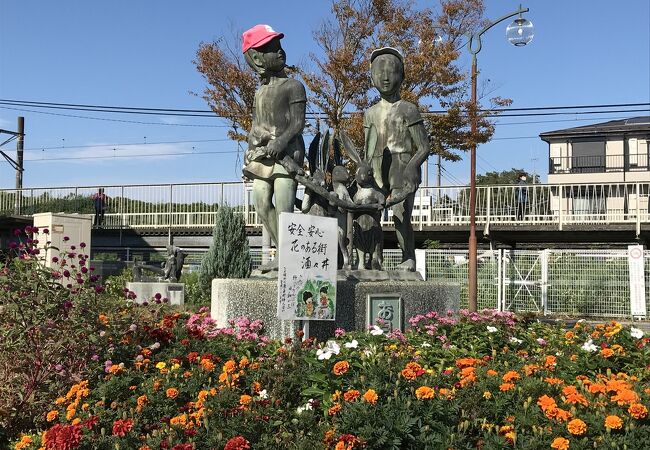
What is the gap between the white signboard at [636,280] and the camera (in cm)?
1541

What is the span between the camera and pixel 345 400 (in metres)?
3.17

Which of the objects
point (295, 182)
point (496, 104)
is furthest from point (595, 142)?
point (295, 182)

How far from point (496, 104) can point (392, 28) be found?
3.07 m

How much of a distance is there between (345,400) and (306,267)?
69.3 inches

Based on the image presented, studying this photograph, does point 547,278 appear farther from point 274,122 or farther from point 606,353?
point 606,353

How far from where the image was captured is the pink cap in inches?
243

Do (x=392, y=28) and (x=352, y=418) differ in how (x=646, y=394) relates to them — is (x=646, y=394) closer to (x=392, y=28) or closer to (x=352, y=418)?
(x=352, y=418)

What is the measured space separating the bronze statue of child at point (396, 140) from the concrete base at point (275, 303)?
845mm

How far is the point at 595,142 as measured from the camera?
3716 cm

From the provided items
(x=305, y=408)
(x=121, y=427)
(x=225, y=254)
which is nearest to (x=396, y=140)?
(x=305, y=408)

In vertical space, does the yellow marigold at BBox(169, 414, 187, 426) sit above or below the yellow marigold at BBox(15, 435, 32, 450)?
above

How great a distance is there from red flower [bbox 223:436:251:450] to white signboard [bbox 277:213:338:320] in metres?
1.79

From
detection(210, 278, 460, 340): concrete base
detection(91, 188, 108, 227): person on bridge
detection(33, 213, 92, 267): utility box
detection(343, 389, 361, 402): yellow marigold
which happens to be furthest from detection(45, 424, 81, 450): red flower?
detection(91, 188, 108, 227): person on bridge

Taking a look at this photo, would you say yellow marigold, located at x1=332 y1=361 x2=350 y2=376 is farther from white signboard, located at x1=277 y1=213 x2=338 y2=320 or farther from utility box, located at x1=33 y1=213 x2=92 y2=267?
utility box, located at x1=33 y1=213 x2=92 y2=267
